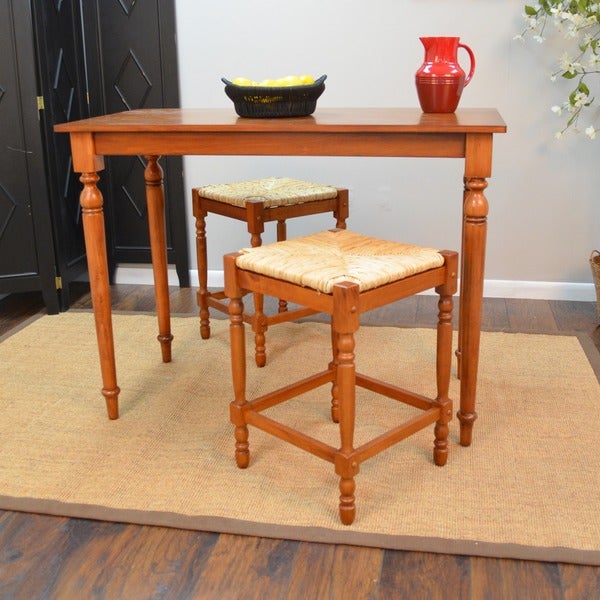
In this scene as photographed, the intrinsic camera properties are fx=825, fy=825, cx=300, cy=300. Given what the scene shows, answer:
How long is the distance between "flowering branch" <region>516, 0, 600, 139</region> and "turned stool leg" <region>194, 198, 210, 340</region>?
1.31m

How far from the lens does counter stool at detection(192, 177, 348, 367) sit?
2561mm

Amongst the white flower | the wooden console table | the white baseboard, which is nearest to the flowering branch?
the white flower

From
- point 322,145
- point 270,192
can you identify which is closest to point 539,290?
point 270,192

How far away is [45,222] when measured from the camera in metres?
3.16

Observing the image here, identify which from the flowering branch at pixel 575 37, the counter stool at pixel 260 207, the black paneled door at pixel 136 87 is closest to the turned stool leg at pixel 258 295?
the counter stool at pixel 260 207

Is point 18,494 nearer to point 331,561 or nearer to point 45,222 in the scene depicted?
point 331,561

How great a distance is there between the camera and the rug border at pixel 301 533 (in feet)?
5.56

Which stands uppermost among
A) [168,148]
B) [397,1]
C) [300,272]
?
[397,1]

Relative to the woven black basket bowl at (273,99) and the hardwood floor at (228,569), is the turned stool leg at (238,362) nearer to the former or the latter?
the hardwood floor at (228,569)

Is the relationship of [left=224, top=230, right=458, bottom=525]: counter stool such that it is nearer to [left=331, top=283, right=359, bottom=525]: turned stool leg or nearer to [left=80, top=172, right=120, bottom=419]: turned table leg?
[left=331, top=283, right=359, bottom=525]: turned stool leg

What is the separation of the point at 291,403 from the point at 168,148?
81cm

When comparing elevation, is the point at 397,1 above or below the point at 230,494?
above

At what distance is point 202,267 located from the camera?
2846mm

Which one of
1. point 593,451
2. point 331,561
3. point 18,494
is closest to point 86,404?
point 18,494
